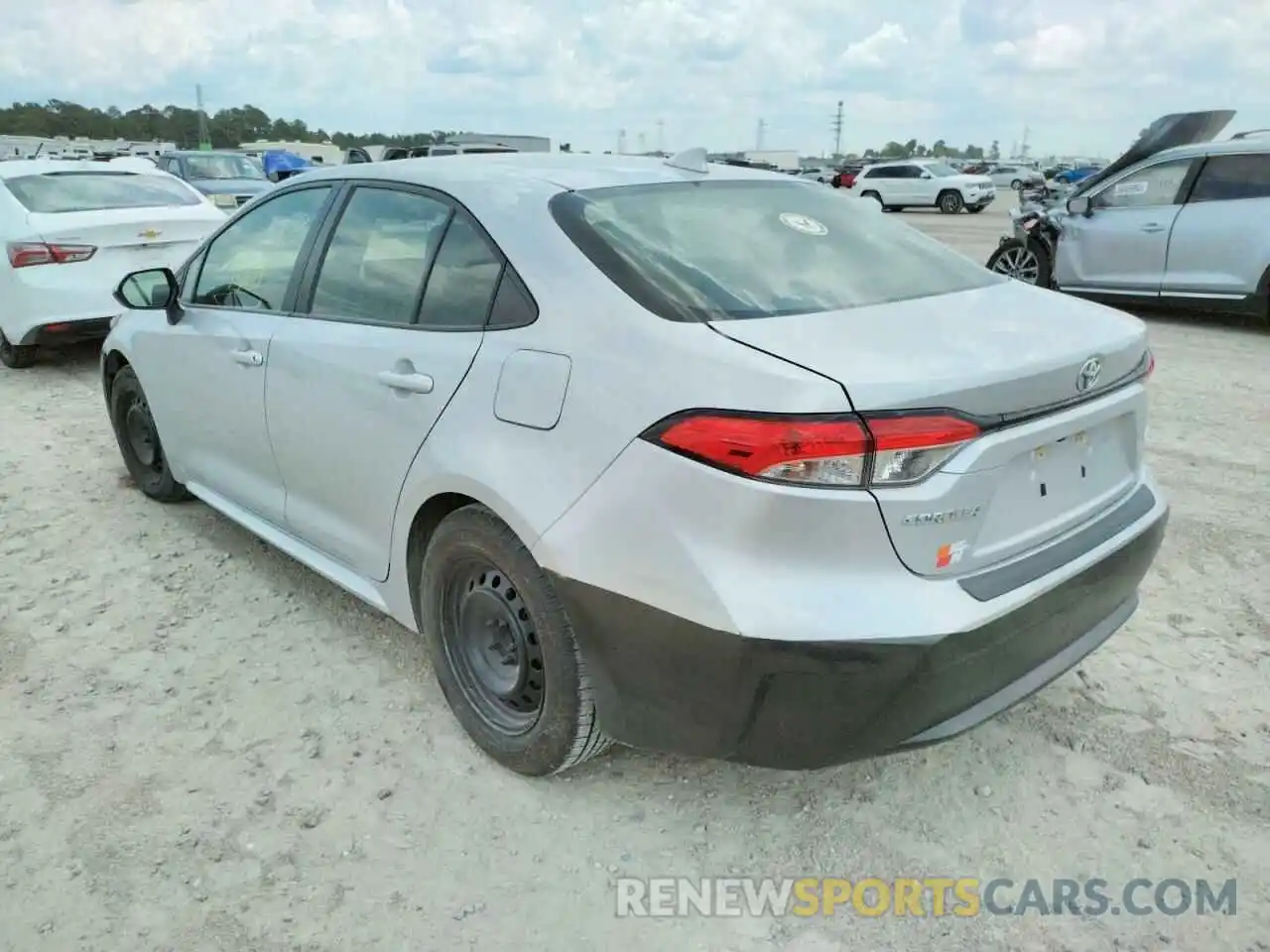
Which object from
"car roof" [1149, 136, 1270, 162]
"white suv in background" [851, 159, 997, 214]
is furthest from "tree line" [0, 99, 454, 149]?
"car roof" [1149, 136, 1270, 162]

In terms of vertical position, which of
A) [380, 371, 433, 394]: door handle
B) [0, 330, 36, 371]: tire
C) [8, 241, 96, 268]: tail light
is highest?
[380, 371, 433, 394]: door handle

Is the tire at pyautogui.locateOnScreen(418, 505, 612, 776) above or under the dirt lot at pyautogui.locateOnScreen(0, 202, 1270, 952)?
above

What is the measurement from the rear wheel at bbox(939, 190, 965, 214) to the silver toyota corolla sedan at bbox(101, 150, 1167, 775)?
29.0 m

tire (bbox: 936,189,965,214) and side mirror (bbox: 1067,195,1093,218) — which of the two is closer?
side mirror (bbox: 1067,195,1093,218)

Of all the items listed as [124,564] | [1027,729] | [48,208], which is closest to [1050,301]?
[1027,729]

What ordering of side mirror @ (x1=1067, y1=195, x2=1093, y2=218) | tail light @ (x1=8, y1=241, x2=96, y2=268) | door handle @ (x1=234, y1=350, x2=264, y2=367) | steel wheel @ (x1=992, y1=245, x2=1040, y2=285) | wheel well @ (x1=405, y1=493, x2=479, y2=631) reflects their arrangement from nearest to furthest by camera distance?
wheel well @ (x1=405, y1=493, x2=479, y2=631) → door handle @ (x1=234, y1=350, x2=264, y2=367) → tail light @ (x1=8, y1=241, x2=96, y2=268) → side mirror @ (x1=1067, y1=195, x2=1093, y2=218) → steel wheel @ (x1=992, y1=245, x2=1040, y2=285)

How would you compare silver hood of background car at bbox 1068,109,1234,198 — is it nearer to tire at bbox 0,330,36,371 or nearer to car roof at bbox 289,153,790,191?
car roof at bbox 289,153,790,191

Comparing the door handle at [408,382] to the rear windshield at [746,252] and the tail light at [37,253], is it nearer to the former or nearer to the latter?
the rear windshield at [746,252]

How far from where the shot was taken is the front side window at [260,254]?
3406 millimetres

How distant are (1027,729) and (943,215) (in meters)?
29.1

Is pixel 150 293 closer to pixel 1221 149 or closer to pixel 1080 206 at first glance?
pixel 1080 206

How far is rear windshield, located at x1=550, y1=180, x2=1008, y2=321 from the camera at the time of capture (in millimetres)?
2324

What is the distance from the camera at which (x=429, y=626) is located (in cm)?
284

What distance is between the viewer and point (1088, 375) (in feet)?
7.50
